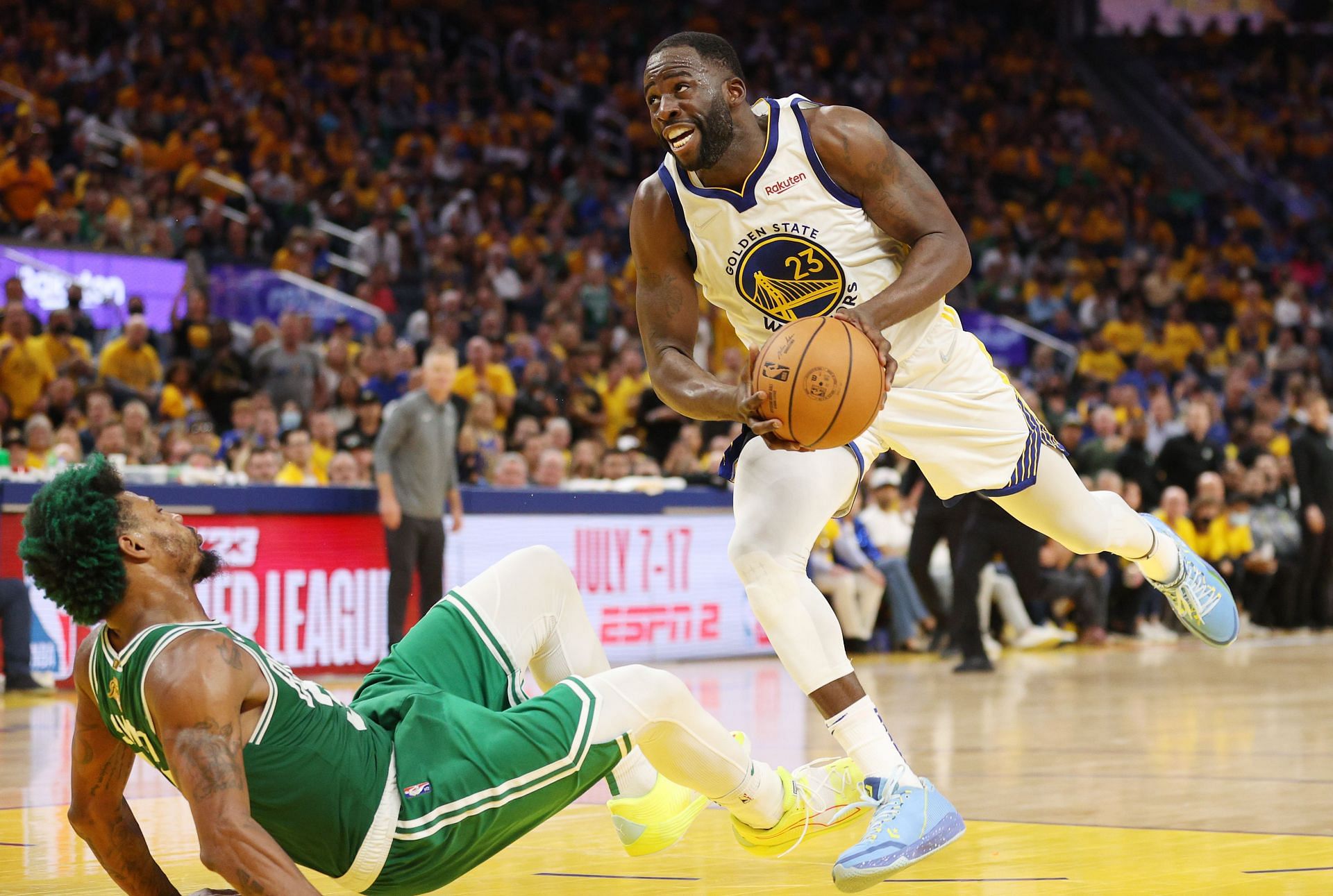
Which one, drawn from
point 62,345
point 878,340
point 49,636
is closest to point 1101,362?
point 62,345

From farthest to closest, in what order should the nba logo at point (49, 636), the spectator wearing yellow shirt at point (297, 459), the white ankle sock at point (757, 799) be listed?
the spectator wearing yellow shirt at point (297, 459) < the nba logo at point (49, 636) < the white ankle sock at point (757, 799)

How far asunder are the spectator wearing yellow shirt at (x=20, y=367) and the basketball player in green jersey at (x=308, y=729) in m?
8.74

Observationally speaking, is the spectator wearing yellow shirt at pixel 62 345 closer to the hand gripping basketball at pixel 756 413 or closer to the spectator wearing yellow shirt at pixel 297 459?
the spectator wearing yellow shirt at pixel 297 459

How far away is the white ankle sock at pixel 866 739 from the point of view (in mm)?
4488

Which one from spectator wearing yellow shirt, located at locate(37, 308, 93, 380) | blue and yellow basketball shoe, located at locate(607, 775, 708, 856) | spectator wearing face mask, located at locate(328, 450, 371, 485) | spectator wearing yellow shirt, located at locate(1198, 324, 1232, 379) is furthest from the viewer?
spectator wearing yellow shirt, located at locate(1198, 324, 1232, 379)

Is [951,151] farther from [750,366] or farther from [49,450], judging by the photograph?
[750,366]

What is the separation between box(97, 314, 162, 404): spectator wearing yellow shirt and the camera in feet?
40.7

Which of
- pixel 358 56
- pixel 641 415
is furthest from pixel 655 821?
pixel 358 56

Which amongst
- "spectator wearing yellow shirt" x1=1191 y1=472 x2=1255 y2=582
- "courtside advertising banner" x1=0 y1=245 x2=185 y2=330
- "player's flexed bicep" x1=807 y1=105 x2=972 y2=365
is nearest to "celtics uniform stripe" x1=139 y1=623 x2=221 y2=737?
"player's flexed bicep" x1=807 y1=105 x2=972 y2=365

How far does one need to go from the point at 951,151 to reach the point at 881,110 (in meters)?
1.28

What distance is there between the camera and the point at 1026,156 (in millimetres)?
23562

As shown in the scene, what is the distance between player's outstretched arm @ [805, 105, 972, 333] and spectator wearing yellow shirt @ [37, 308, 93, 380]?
337 inches

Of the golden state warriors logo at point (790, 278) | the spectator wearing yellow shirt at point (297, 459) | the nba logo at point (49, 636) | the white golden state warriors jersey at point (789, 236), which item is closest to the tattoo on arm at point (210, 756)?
the white golden state warriors jersey at point (789, 236)

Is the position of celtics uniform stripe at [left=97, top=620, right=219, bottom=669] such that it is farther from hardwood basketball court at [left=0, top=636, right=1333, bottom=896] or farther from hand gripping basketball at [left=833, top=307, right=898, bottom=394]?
hand gripping basketball at [left=833, top=307, right=898, bottom=394]
